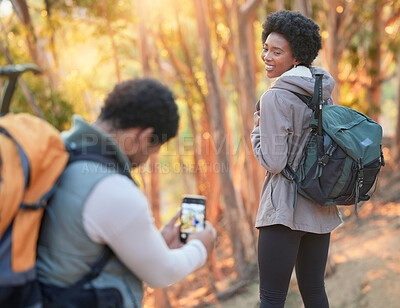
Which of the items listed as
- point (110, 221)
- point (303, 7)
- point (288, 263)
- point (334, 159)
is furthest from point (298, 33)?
point (303, 7)

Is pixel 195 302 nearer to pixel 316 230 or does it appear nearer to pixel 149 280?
pixel 316 230

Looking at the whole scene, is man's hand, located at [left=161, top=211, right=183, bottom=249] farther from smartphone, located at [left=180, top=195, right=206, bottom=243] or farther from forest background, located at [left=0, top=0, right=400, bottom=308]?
forest background, located at [left=0, top=0, right=400, bottom=308]

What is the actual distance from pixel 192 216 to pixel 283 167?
410 millimetres

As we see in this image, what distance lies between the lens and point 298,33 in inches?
68.3

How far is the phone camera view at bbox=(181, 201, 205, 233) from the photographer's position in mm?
1509

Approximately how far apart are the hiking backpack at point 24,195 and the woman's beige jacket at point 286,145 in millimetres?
821

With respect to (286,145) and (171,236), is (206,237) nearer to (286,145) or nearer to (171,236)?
(171,236)

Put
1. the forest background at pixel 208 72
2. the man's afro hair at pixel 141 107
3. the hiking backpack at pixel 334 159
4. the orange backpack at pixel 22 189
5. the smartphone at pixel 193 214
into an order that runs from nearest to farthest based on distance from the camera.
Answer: the orange backpack at pixel 22 189
the man's afro hair at pixel 141 107
the smartphone at pixel 193 214
the hiking backpack at pixel 334 159
the forest background at pixel 208 72

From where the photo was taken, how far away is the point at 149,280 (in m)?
1.22

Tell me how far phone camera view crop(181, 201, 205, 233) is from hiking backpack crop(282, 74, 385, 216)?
39 cm

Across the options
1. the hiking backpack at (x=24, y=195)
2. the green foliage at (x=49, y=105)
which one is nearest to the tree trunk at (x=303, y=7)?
the green foliage at (x=49, y=105)

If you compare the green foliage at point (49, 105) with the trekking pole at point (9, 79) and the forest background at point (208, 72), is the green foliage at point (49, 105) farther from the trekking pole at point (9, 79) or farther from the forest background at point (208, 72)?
the trekking pole at point (9, 79)

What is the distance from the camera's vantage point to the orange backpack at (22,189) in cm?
102

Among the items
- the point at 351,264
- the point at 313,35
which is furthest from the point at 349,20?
the point at 313,35
